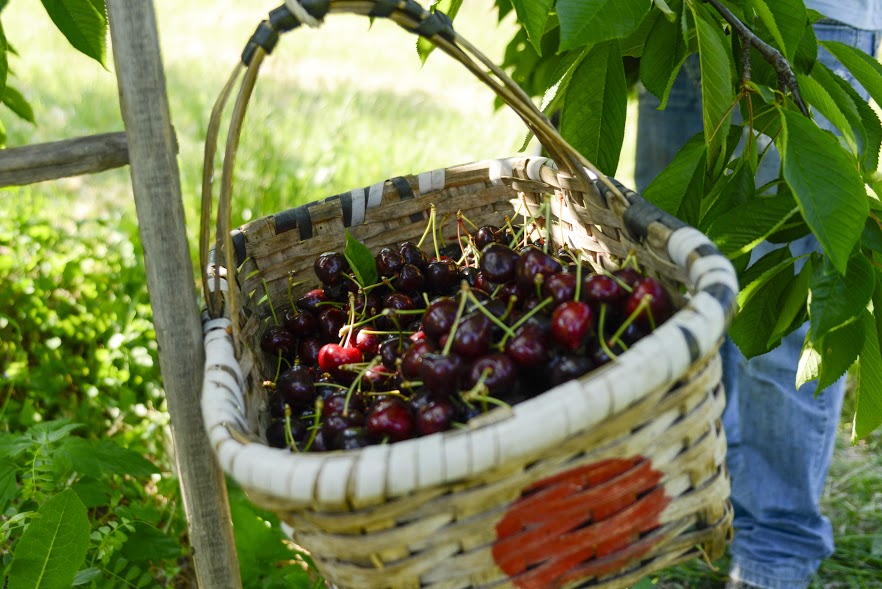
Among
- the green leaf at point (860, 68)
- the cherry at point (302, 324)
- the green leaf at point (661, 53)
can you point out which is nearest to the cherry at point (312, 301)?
the cherry at point (302, 324)

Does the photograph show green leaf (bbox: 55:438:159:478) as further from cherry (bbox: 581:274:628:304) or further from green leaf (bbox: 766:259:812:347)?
green leaf (bbox: 766:259:812:347)

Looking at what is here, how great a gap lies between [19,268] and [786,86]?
2.06 metres

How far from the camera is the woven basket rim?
2.43 ft

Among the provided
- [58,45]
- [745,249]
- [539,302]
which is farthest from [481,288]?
[58,45]

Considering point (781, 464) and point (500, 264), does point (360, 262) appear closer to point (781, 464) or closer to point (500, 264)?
point (500, 264)

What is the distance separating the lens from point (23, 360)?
217 centimetres

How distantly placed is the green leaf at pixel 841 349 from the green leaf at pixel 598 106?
1.22 feet

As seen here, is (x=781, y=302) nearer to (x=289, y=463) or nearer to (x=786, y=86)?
(x=786, y=86)

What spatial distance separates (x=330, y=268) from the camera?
1.29 metres

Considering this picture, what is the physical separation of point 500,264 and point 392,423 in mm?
306

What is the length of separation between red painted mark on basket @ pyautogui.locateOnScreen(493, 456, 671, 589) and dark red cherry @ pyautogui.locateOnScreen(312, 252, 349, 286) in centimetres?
58

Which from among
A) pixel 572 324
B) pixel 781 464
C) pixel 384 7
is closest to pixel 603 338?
pixel 572 324

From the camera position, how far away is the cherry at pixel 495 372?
0.91 meters

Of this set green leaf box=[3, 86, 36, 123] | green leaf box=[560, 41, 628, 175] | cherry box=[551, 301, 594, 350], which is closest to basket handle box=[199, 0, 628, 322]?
green leaf box=[560, 41, 628, 175]
